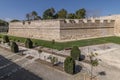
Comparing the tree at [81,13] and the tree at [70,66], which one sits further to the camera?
the tree at [81,13]

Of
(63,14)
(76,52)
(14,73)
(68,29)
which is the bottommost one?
(14,73)

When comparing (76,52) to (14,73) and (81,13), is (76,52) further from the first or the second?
(81,13)

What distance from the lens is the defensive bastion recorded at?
2303 centimetres

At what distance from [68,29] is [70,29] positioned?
19.4 inches

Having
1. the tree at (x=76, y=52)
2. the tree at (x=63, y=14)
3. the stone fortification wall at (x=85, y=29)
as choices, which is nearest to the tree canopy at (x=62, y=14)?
the tree at (x=63, y=14)

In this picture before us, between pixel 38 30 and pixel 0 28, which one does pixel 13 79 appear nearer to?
pixel 38 30

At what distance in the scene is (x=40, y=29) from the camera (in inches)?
1047

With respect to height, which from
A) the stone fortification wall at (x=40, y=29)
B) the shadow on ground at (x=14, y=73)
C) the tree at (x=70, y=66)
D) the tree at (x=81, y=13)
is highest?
the tree at (x=81, y=13)

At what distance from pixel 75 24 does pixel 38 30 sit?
7.25m

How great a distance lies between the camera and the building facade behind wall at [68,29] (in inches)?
906

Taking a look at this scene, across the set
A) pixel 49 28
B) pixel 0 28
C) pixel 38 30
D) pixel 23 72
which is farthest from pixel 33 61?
pixel 0 28

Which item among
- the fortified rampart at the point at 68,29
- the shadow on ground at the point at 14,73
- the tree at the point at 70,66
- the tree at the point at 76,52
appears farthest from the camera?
the fortified rampart at the point at 68,29

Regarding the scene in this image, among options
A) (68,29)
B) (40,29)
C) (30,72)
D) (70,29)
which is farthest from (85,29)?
(30,72)

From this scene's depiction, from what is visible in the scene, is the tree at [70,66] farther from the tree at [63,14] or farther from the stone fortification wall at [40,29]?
the tree at [63,14]
